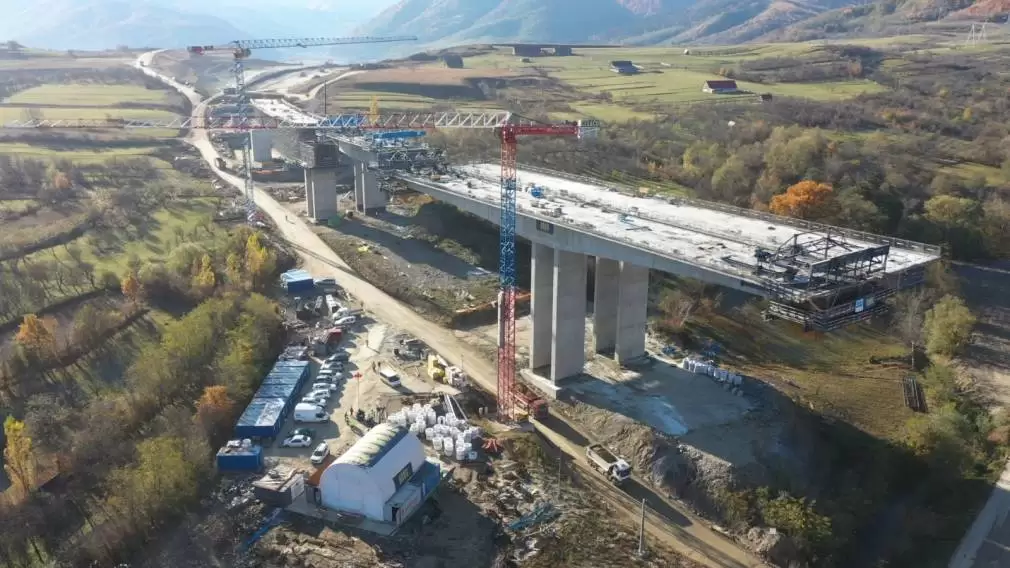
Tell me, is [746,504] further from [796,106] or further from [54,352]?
[796,106]

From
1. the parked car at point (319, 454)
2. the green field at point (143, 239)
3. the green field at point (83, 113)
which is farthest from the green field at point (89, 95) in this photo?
the parked car at point (319, 454)

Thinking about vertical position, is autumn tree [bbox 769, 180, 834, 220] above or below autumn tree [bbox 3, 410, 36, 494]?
above

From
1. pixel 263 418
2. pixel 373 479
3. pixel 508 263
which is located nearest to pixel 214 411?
pixel 263 418

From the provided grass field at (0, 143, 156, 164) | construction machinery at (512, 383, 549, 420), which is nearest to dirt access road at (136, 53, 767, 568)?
construction machinery at (512, 383, 549, 420)

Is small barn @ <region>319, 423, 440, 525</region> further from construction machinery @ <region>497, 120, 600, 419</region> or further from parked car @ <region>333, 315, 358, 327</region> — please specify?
parked car @ <region>333, 315, 358, 327</region>

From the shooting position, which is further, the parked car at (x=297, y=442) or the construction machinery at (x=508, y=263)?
the construction machinery at (x=508, y=263)

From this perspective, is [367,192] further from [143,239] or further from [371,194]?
[143,239]

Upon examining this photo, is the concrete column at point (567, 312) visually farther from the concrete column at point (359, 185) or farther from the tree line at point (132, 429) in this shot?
the concrete column at point (359, 185)
